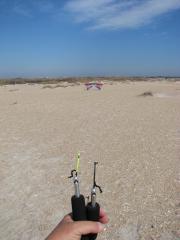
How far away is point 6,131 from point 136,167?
330 inches

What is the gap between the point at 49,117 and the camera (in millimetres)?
21703

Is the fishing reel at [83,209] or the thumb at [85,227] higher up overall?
the fishing reel at [83,209]

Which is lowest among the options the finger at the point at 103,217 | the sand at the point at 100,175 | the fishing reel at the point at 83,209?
the sand at the point at 100,175

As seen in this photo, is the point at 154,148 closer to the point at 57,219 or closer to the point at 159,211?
the point at 159,211

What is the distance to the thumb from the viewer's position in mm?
2094

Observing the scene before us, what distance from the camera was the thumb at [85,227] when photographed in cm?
209

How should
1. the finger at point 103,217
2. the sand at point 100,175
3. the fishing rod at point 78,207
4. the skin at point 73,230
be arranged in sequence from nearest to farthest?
1. the skin at point 73,230
2. the fishing rod at point 78,207
3. the finger at point 103,217
4. the sand at point 100,175

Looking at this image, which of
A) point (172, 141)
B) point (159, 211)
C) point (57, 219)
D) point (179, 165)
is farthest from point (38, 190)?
point (172, 141)

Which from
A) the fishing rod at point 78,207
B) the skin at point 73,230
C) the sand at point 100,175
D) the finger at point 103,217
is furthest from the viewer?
the sand at point 100,175

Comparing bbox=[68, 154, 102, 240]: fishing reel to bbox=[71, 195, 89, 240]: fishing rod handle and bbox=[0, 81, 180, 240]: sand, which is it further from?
bbox=[0, 81, 180, 240]: sand

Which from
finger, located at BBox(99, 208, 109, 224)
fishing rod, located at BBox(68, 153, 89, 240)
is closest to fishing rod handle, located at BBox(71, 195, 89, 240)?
fishing rod, located at BBox(68, 153, 89, 240)

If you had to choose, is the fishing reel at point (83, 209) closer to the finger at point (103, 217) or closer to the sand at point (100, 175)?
the finger at point (103, 217)

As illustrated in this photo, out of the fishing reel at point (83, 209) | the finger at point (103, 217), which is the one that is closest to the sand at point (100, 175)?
the finger at point (103, 217)

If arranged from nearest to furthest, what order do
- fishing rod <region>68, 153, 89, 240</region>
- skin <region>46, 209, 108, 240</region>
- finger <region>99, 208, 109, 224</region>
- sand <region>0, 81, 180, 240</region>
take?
skin <region>46, 209, 108, 240</region>
fishing rod <region>68, 153, 89, 240</region>
finger <region>99, 208, 109, 224</region>
sand <region>0, 81, 180, 240</region>
